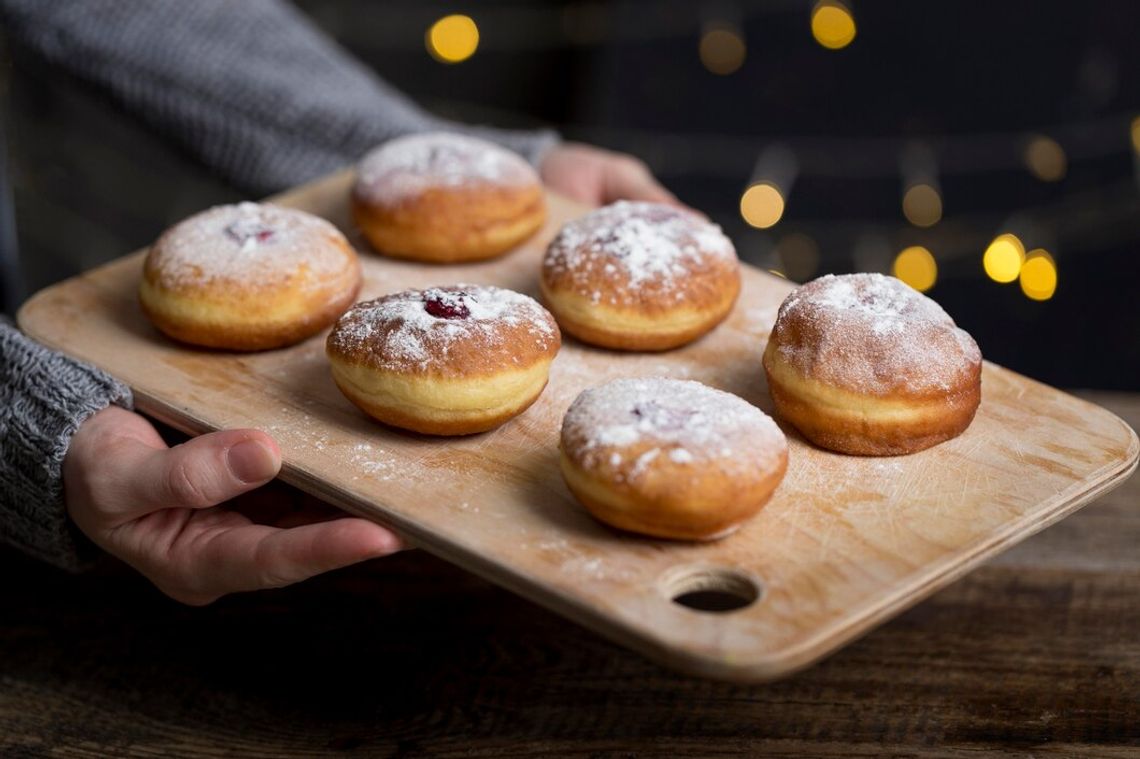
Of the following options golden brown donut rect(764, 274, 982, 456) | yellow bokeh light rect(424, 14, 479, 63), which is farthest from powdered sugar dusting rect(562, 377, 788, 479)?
yellow bokeh light rect(424, 14, 479, 63)

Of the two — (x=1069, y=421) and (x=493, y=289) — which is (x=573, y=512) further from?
(x=1069, y=421)

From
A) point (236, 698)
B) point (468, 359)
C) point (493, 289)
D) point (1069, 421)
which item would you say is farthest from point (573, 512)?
point (1069, 421)

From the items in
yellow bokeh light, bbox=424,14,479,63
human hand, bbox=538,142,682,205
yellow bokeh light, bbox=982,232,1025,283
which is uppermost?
yellow bokeh light, bbox=982,232,1025,283

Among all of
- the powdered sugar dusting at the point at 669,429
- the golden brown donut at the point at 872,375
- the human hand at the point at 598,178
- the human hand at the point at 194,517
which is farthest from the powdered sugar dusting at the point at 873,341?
the human hand at the point at 598,178

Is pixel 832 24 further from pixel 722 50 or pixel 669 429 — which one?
pixel 669 429

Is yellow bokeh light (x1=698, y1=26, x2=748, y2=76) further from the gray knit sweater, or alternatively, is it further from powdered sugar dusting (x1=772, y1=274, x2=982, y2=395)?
powdered sugar dusting (x1=772, y1=274, x2=982, y2=395)

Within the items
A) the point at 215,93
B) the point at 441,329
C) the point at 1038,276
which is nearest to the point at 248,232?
the point at 441,329
